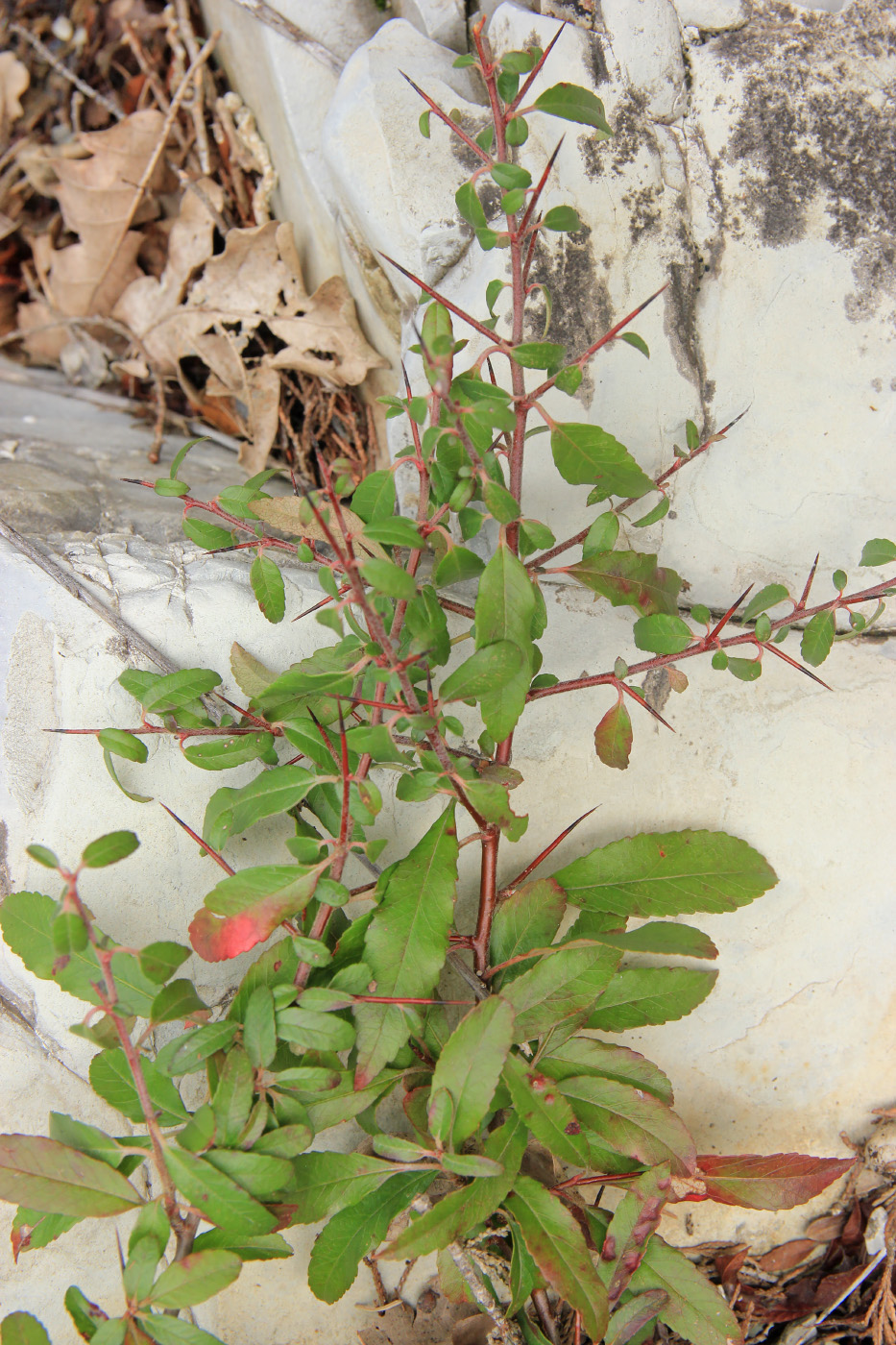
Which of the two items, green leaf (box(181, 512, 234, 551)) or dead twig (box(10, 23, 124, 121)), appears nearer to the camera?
green leaf (box(181, 512, 234, 551))

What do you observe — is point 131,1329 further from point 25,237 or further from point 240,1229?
point 25,237

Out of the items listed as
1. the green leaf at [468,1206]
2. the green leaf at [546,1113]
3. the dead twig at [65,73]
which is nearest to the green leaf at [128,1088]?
the green leaf at [468,1206]

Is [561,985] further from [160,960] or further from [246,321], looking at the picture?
[246,321]

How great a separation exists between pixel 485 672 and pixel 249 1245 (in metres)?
Result: 1.04

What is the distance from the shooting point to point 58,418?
2.46 m

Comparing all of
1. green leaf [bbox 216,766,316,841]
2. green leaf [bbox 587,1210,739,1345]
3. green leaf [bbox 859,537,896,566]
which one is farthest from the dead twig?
green leaf [bbox 587,1210,739,1345]

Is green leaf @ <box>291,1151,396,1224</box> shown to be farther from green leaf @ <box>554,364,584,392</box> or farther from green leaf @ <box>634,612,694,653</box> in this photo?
green leaf @ <box>554,364,584,392</box>

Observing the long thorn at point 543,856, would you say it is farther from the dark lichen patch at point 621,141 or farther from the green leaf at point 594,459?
the dark lichen patch at point 621,141

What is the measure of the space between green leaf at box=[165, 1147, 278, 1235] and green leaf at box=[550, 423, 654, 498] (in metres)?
1.28

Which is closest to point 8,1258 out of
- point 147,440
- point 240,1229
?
point 240,1229

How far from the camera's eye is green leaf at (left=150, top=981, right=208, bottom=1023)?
1.40 metres

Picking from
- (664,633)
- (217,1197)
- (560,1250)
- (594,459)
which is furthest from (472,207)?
(560,1250)

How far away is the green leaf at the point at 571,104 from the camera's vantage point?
1.37 metres

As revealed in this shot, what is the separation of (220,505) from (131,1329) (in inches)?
54.6
